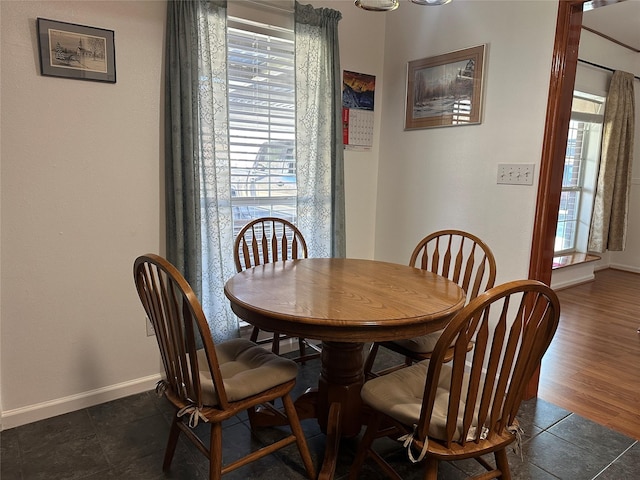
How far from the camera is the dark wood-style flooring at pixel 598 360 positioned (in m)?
2.29

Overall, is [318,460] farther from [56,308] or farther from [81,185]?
[81,185]

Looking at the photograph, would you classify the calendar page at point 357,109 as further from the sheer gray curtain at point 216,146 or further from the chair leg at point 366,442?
the chair leg at point 366,442

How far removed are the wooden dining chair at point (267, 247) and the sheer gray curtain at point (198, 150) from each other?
154 millimetres

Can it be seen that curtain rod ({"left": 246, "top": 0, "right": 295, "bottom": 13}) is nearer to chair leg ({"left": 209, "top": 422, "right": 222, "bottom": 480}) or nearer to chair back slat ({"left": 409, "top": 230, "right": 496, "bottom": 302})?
chair back slat ({"left": 409, "top": 230, "right": 496, "bottom": 302})

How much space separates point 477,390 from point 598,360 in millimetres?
2280

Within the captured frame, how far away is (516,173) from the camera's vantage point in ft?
7.48

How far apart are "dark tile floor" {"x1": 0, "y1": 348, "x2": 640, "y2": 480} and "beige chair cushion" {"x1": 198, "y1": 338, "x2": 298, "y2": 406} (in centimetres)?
43

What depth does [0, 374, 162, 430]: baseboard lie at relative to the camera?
1.99 meters

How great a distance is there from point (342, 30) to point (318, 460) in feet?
8.04

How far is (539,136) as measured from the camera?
7.15 ft

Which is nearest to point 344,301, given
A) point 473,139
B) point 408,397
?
point 408,397

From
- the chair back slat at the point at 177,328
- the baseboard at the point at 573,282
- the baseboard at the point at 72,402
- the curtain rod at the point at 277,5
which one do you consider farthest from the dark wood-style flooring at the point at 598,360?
the curtain rod at the point at 277,5

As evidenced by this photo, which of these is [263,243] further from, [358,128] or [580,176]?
[580,176]

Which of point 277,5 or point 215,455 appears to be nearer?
point 215,455
